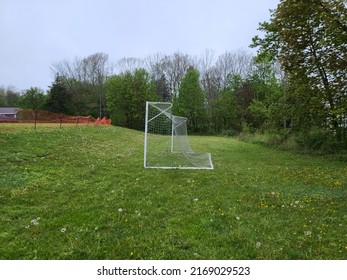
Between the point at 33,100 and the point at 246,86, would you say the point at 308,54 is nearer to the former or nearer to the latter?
the point at 246,86

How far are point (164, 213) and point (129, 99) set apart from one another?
125 ft

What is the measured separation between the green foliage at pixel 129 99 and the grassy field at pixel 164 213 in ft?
108

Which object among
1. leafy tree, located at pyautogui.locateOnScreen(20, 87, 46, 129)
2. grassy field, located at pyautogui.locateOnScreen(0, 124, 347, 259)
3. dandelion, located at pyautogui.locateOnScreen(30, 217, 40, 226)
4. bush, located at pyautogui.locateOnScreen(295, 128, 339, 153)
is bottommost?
dandelion, located at pyautogui.locateOnScreen(30, 217, 40, 226)

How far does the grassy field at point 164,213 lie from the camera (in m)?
3.39

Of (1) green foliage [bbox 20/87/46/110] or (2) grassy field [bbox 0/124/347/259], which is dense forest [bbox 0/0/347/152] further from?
(2) grassy field [bbox 0/124/347/259]

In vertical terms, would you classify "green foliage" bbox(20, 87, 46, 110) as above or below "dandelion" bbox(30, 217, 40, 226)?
above

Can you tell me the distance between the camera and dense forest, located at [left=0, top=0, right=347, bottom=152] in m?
12.3

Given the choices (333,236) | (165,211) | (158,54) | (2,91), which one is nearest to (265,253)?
(333,236)

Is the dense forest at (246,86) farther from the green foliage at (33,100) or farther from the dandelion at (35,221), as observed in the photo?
the dandelion at (35,221)

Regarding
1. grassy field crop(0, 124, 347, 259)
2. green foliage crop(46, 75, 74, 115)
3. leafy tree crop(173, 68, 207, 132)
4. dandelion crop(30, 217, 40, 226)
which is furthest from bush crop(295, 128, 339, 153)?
green foliage crop(46, 75, 74, 115)

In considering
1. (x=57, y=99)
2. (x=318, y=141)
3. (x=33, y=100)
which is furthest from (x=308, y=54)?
(x=33, y=100)

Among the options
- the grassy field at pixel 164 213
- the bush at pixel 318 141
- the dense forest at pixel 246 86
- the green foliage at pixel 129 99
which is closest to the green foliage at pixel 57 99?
the dense forest at pixel 246 86

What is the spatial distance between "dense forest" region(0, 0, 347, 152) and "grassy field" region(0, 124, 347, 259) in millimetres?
6619
